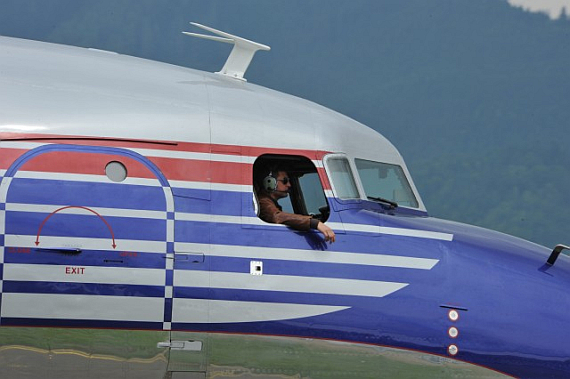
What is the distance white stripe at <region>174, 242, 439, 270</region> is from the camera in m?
6.21

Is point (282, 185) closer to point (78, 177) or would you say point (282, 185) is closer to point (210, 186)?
point (210, 186)

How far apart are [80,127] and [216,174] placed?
1.03 meters

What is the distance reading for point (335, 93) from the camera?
558 inches

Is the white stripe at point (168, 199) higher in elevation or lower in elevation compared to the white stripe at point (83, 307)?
higher

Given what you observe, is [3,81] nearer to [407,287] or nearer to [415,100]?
[407,287]

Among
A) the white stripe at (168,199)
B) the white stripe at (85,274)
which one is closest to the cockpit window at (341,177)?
the white stripe at (168,199)

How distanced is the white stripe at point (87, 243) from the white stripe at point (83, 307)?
1.11 ft

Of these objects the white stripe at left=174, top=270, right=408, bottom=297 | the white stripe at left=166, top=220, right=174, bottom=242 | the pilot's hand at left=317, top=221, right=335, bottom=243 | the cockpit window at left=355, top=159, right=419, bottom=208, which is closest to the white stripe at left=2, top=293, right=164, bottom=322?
the white stripe at left=174, top=270, right=408, bottom=297

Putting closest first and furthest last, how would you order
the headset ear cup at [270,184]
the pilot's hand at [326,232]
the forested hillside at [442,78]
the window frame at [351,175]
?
the pilot's hand at [326,232], the window frame at [351,175], the headset ear cup at [270,184], the forested hillside at [442,78]

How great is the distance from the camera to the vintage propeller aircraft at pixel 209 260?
19.7ft

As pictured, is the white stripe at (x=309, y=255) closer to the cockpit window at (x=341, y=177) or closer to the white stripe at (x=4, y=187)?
the cockpit window at (x=341, y=177)

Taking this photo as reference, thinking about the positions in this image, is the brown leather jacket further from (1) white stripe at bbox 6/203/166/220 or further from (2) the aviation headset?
(1) white stripe at bbox 6/203/166/220

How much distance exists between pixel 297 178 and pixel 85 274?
2076mm

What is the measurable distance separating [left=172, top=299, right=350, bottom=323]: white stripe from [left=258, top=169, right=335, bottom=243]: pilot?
0.55 m
